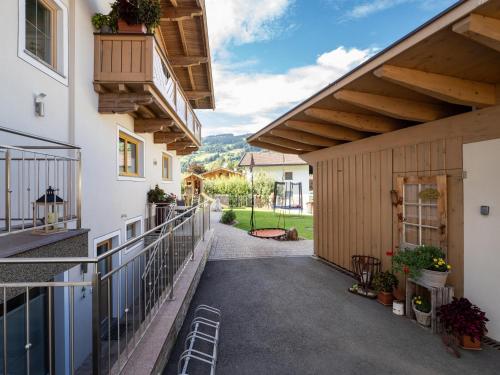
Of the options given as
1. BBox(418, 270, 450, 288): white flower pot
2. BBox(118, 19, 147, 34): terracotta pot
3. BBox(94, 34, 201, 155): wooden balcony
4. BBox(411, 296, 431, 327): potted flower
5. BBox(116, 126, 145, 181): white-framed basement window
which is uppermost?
BBox(118, 19, 147, 34): terracotta pot

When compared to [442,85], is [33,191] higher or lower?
lower

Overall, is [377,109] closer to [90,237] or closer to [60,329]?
[90,237]

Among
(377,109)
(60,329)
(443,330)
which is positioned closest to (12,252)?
(60,329)

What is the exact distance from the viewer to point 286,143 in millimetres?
8039

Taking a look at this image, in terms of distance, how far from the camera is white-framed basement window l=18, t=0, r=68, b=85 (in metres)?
3.93

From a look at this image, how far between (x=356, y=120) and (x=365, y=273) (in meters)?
3.06

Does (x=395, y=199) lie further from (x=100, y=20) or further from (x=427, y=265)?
(x=100, y=20)

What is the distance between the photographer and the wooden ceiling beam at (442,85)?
3.22 m

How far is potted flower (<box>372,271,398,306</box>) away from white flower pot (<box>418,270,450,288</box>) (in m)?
1.07

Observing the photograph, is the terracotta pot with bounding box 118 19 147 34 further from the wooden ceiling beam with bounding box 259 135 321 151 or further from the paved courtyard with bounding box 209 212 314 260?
the paved courtyard with bounding box 209 212 314 260

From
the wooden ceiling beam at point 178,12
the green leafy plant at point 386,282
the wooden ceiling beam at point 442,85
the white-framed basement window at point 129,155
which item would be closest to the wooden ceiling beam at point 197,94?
the white-framed basement window at point 129,155

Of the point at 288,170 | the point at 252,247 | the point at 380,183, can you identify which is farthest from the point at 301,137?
the point at 288,170

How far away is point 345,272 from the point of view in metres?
6.93

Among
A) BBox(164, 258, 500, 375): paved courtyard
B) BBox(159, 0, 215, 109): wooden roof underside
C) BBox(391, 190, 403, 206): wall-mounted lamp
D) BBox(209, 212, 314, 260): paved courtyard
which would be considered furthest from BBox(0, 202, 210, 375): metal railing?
BBox(159, 0, 215, 109): wooden roof underside
